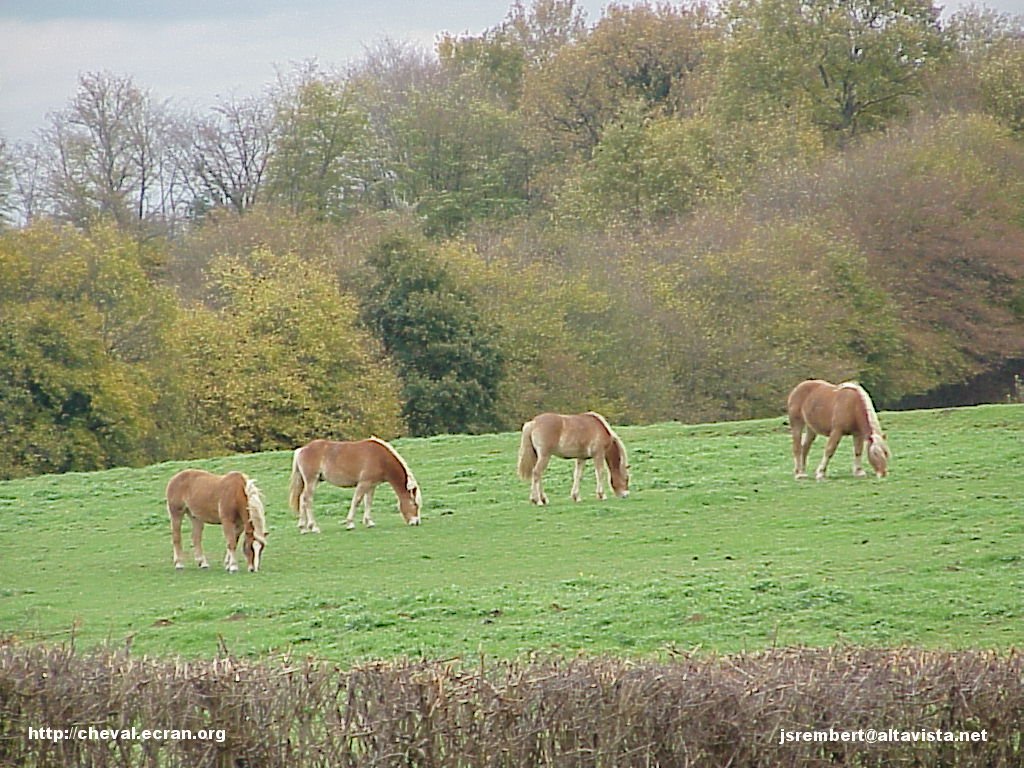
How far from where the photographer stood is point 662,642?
468 inches

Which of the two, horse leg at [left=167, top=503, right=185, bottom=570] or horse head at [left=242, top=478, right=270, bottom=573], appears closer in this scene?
horse head at [left=242, top=478, right=270, bottom=573]

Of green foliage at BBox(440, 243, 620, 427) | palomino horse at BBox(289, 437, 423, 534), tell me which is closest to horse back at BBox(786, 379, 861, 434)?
palomino horse at BBox(289, 437, 423, 534)

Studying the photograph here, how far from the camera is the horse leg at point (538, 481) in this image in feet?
66.2

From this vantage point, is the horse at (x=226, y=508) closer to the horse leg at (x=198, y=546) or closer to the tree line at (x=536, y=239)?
the horse leg at (x=198, y=546)

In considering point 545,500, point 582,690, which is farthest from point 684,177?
point 582,690

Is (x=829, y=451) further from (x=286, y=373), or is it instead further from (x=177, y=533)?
(x=286, y=373)

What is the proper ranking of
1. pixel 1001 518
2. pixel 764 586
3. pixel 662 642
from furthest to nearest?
pixel 1001 518
pixel 764 586
pixel 662 642

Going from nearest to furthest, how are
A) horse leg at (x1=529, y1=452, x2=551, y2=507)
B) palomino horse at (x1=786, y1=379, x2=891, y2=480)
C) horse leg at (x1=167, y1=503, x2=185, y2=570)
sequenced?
horse leg at (x1=167, y1=503, x2=185, y2=570) → horse leg at (x1=529, y1=452, x2=551, y2=507) → palomino horse at (x1=786, y1=379, x2=891, y2=480)

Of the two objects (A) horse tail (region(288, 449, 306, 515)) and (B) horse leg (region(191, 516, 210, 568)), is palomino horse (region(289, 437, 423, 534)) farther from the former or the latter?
(B) horse leg (region(191, 516, 210, 568))

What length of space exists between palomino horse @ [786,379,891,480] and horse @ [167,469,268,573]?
8.42 metres

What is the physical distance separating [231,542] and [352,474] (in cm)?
297

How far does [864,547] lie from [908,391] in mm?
33078

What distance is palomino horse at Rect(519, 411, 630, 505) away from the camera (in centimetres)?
1995

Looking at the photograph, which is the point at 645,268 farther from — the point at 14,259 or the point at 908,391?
the point at 14,259
